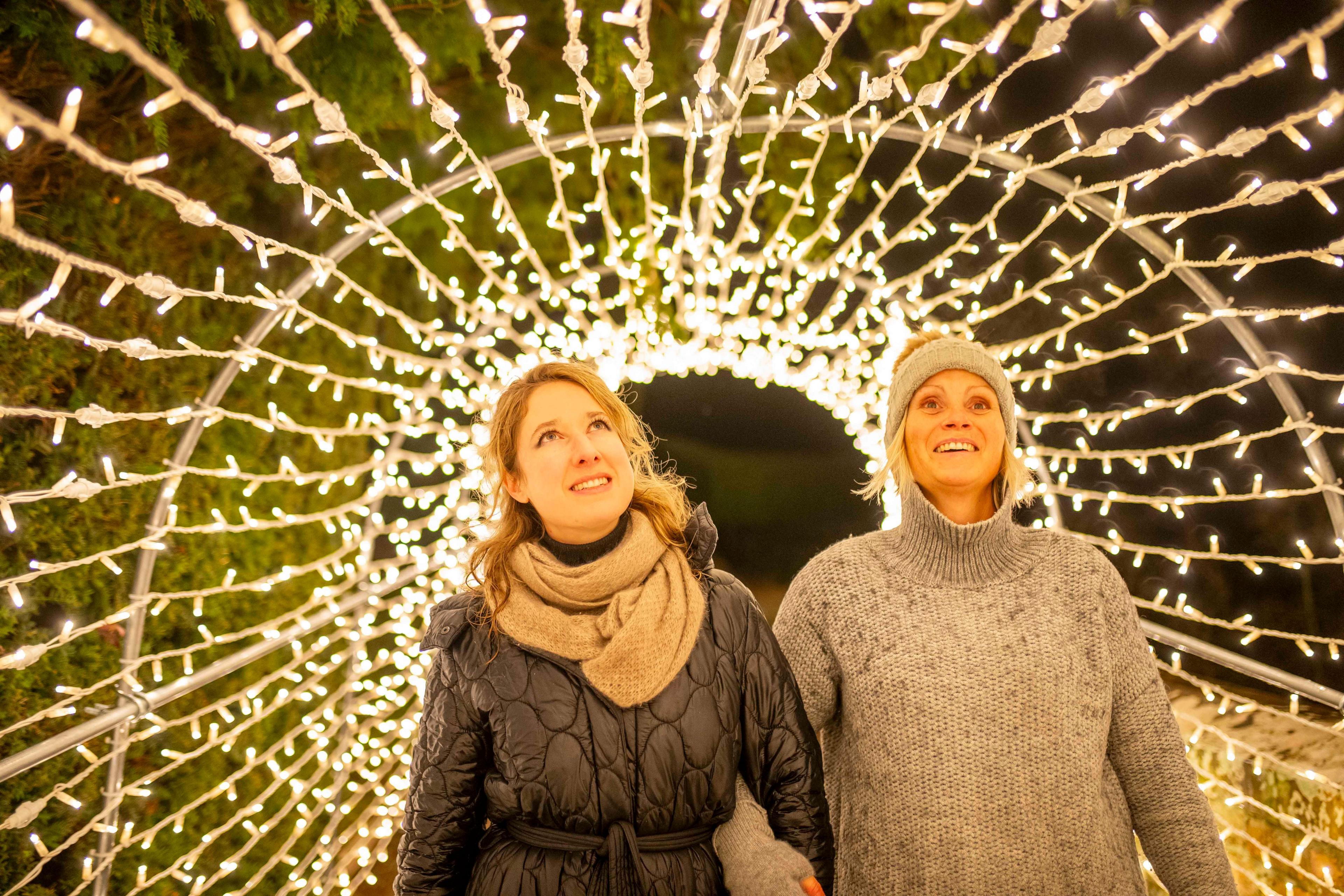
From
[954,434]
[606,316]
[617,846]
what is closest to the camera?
[617,846]

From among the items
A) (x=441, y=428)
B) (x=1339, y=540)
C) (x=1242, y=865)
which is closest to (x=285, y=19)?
(x=441, y=428)

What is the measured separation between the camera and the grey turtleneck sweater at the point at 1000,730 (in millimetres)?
1414

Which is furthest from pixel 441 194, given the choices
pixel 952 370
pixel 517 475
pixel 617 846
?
pixel 617 846

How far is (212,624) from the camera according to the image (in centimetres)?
246

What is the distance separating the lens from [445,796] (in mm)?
1363

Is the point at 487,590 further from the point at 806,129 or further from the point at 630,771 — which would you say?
the point at 806,129

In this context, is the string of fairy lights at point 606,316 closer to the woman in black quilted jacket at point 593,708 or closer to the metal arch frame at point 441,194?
the metal arch frame at point 441,194

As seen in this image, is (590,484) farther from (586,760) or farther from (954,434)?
(954,434)

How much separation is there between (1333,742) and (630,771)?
2.47m

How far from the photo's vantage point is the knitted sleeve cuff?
50.4 inches

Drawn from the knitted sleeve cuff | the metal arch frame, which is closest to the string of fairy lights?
the metal arch frame

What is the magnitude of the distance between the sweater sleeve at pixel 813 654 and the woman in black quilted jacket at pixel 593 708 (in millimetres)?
129

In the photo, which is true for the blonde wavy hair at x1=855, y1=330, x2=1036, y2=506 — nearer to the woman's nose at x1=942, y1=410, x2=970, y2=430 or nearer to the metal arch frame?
the woman's nose at x1=942, y1=410, x2=970, y2=430

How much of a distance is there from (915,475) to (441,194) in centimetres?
124
